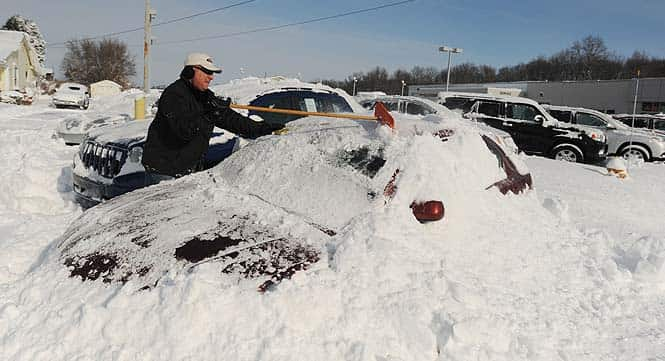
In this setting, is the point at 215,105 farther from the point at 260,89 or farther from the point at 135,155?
the point at 260,89

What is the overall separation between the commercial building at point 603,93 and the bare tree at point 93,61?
3383 cm

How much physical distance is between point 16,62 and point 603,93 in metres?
46.4

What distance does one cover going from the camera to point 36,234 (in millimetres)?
4336

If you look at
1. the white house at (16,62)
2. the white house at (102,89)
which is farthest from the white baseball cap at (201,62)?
the white house at (102,89)

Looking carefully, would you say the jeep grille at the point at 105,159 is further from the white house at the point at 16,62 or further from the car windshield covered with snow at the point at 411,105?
the white house at the point at 16,62

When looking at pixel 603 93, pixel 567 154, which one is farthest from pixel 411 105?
pixel 603 93

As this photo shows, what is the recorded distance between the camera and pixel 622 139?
13484 millimetres

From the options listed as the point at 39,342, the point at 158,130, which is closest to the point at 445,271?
the point at 39,342

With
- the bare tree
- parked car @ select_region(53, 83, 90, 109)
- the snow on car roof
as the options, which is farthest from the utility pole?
the bare tree

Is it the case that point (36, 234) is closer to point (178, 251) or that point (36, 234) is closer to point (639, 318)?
point (178, 251)

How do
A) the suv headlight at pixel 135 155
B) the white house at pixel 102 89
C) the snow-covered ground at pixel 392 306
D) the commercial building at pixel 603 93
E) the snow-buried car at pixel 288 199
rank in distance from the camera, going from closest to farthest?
Answer: the snow-covered ground at pixel 392 306
the snow-buried car at pixel 288 199
the suv headlight at pixel 135 155
the commercial building at pixel 603 93
the white house at pixel 102 89

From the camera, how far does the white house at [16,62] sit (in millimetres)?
36094

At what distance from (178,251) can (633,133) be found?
14138 mm

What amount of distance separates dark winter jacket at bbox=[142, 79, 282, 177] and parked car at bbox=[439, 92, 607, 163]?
9.83 meters
